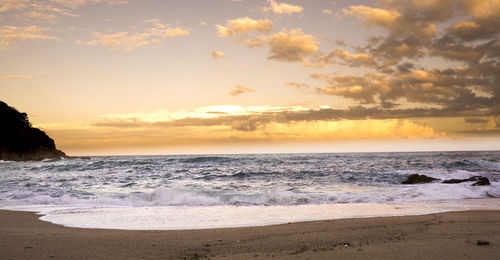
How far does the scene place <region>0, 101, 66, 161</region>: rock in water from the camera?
67.3 m

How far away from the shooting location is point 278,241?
5.51 metres

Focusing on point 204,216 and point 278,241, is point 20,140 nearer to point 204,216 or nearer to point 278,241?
point 204,216

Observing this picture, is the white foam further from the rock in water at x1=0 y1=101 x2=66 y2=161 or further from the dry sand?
the rock in water at x1=0 y1=101 x2=66 y2=161

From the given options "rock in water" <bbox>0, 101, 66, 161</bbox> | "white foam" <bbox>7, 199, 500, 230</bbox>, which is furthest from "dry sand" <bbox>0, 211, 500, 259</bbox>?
"rock in water" <bbox>0, 101, 66, 161</bbox>

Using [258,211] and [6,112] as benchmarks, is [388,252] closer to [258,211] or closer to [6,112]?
[258,211]

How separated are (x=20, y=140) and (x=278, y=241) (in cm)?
8146

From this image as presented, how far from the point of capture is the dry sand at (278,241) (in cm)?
472

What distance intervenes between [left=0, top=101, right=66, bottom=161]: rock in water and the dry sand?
7248cm

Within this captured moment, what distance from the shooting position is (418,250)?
189 inches

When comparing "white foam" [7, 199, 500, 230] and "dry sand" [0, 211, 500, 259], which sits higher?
"dry sand" [0, 211, 500, 259]

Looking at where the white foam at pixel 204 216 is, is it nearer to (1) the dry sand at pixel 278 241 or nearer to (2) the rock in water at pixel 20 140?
(1) the dry sand at pixel 278 241

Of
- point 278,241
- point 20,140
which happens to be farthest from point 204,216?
point 20,140

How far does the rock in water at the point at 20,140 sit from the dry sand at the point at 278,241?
2854 inches

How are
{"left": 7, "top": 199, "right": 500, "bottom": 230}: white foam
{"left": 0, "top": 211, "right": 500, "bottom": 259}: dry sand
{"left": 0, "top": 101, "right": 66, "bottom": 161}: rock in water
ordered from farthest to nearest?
1. {"left": 0, "top": 101, "right": 66, "bottom": 161}: rock in water
2. {"left": 7, "top": 199, "right": 500, "bottom": 230}: white foam
3. {"left": 0, "top": 211, "right": 500, "bottom": 259}: dry sand
